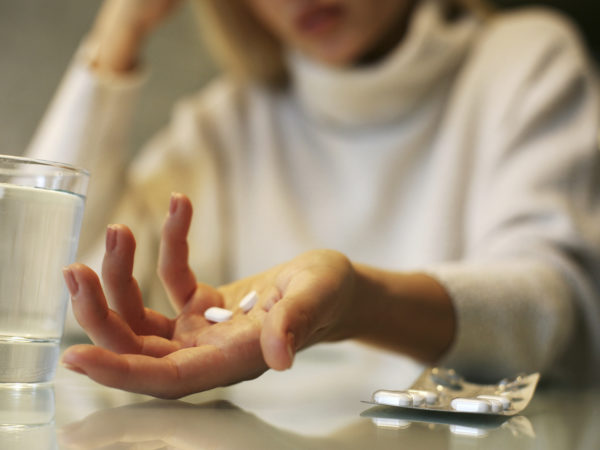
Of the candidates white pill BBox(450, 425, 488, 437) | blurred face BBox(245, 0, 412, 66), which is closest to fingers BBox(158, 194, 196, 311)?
white pill BBox(450, 425, 488, 437)

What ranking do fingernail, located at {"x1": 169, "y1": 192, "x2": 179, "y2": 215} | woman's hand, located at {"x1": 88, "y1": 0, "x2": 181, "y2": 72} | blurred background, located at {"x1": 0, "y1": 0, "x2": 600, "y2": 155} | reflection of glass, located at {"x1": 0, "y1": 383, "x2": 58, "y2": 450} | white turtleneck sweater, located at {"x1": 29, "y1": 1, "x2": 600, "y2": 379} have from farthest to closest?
blurred background, located at {"x1": 0, "y1": 0, "x2": 600, "y2": 155} < woman's hand, located at {"x1": 88, "y1": 0, "x2": 181, "y2": 72} < white turtleneck sweater, located at {"x1": 29, "y1": 1, "x2": 600, "y2": 379} < fingernail, located at {"x1": 169, "y1": 192, "x2": 179, "y2": 215} < reflection of glass, located at {"x1": 0, "y1": 383, "x2": 58, "y2": 450}

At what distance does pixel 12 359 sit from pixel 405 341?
0.36 metres

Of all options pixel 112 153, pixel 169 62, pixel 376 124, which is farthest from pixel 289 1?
pixel 169 62

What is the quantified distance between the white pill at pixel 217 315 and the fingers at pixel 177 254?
0.03 meters

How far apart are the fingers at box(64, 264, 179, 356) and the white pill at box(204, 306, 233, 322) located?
1.4 inches

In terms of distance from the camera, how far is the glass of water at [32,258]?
40cm

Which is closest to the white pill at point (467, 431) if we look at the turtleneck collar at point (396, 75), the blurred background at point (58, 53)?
the turtleneck collar at point (396, 75)

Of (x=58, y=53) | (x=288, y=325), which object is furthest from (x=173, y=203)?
(x=58, y=53)

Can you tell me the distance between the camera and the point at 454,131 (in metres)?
1.07

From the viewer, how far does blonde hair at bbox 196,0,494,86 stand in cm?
131

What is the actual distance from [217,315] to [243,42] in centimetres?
99

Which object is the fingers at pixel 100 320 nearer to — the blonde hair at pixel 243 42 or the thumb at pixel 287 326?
the thumb at pixel 287 326

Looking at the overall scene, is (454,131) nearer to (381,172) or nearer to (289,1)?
(381,172)

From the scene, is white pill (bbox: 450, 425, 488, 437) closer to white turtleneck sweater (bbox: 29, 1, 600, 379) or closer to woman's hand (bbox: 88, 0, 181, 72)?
white turtleneck sweater (bbox: 29, 1, 600, 379)
